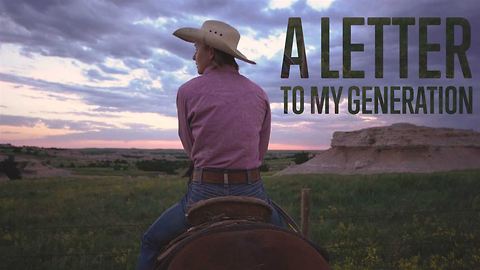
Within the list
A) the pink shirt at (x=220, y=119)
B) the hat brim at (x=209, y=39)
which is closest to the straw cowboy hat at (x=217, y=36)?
the hat brim at (x=209, y=39)

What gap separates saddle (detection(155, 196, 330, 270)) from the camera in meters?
2.22

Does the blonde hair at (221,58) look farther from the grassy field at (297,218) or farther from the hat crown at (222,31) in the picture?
the grassy field at (297,218)

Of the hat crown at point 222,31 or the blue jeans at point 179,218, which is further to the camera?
the hat crown at point 222,31

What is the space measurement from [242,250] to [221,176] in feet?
1.91

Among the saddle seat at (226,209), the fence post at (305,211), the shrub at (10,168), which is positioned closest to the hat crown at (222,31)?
the saddle seat at (226,209)

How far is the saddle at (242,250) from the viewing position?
222cm

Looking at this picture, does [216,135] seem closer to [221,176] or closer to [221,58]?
[221,176]

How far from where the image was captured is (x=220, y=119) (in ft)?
8.86

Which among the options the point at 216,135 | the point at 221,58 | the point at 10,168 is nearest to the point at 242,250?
the point at 216,135

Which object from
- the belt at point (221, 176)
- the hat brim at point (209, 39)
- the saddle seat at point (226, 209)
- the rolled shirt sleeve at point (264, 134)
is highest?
the hat brim at point (209, 39)

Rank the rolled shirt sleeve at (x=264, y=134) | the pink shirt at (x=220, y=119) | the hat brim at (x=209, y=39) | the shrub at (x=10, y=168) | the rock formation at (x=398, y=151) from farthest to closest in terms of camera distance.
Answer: the rock formation at (x=398, y=151) < the shrub at (x=10, y=168) < the rolled shirt sleeve at (x=264, y=134) < the hat brim at (x=209, y=39) < the pink shirt at (x=220, y=119)

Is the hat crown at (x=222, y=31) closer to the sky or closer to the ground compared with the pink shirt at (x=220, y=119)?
closer to the sky

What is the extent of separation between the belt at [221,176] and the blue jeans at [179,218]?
23 mm

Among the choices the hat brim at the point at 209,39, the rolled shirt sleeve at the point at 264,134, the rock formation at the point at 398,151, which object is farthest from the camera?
the rock formation at the point at 398,151
